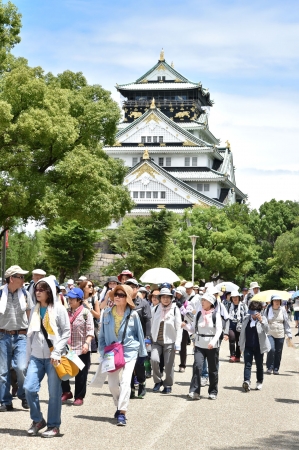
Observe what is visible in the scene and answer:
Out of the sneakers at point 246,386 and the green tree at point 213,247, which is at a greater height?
the green tree at point 213,247

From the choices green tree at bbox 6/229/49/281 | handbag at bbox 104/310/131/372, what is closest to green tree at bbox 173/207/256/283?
green tree at bbox 6/229/49/281

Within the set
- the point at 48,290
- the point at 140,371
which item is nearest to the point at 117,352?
the point at 48,290

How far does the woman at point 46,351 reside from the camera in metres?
8.06

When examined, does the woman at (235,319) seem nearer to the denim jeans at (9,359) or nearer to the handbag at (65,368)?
the denim jeans at (9,359)

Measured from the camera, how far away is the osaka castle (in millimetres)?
73062

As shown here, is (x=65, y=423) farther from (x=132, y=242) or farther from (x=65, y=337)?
(x=132, y=242)

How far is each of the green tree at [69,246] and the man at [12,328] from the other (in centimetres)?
3890

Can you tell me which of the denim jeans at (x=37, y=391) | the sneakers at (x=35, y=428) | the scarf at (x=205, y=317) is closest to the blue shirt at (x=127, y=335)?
the denim jeans at (x=37, y=391)

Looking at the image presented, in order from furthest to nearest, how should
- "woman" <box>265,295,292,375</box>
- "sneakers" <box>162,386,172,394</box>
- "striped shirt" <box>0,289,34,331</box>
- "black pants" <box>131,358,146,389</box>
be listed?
"woman" <box>265,295,292,375</box>, "sneakers" <box>162,386,172,394</box>, "black pants" <box>131,358,146,389</box>, "striped shirt" <box>0,289,34,331</box>

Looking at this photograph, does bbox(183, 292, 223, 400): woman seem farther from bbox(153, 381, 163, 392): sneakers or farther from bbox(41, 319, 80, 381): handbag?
bbox(41, 319, 80, 381): handbag

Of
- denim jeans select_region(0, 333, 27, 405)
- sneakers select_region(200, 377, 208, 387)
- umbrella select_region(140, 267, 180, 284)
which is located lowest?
sneakers select_region(200, 377, 208, 387)

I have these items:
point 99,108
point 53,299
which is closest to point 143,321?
point 53,299

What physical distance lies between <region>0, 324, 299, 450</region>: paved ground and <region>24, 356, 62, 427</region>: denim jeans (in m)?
0.23

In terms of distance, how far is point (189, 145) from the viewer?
78000mm
